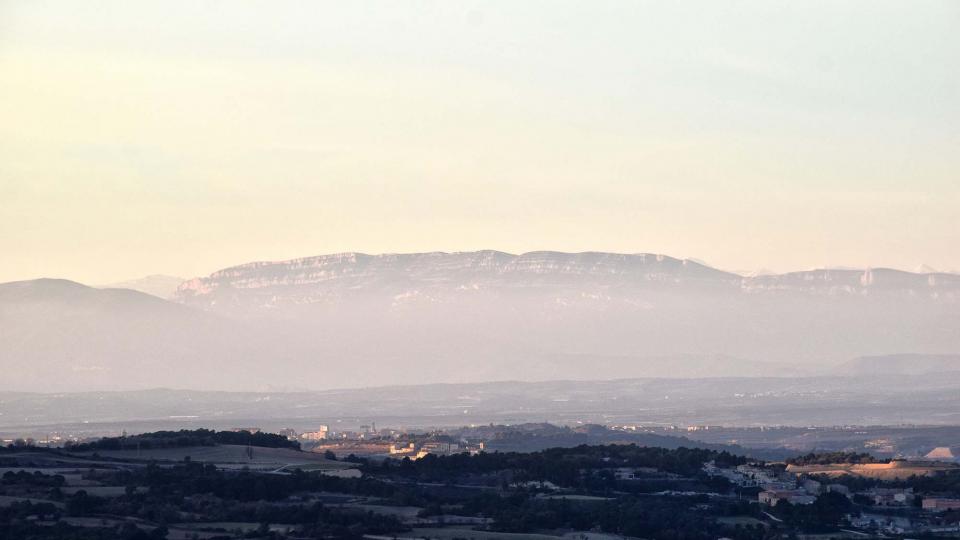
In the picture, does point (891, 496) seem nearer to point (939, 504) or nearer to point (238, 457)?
point (939, 504)

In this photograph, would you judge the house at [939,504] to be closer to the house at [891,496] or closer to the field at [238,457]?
the house at [891,496]

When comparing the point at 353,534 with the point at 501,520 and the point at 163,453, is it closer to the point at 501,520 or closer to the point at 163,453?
the point at 501,520

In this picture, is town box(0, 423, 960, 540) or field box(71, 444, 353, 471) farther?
field box(71, 444, 353, 471)

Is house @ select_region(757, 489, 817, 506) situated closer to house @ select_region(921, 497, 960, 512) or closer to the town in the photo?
the town

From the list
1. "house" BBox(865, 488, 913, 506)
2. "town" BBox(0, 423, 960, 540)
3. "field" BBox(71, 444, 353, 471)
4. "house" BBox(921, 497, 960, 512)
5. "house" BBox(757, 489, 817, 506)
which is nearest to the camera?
"town" BBox(0, 423, 960, 540)

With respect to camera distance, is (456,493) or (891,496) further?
(891,496)

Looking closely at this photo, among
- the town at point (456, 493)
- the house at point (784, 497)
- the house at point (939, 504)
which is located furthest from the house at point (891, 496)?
the house at point (784, 497)

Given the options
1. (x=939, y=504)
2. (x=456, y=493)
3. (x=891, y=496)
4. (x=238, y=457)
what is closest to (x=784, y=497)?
(x=891, y=496)

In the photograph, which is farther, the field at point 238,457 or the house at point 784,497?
the field at point 238,457

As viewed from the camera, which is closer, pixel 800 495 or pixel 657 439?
pixel 800 495

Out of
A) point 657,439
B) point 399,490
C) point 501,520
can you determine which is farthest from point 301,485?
point 657,439

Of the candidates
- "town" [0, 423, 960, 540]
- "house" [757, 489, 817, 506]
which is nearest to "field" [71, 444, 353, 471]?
"town" [0, 423, 960, 540]
